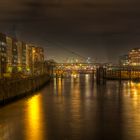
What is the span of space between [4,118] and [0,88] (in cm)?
549

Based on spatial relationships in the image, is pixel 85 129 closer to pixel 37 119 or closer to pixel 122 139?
pixel 122 139

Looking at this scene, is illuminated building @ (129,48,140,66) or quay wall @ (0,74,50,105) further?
illuminated building @ (129,48,140,66)

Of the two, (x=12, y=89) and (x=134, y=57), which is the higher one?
(x=134, y=57)

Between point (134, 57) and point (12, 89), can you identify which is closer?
point (12, 89)

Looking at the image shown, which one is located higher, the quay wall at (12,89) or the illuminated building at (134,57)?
the illuminated building at (134,57)

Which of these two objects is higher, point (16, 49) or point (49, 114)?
point (16, 49)

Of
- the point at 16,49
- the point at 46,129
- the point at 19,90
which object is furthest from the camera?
the point at 16,49

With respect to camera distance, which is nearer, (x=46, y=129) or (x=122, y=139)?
(x=122, y=139)

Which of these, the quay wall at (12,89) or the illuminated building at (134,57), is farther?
the illuminated building at (134,57)

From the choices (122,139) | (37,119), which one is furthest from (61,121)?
(122,139)

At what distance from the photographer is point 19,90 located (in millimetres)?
34125

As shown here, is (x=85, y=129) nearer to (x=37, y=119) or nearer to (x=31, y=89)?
(x=37, y=119)

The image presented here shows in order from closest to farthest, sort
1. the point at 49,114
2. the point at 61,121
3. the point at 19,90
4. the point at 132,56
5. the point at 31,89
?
the point at 61,121
the point at 49,114
the point at 19,90
the point at 31,89
the point at 132,56

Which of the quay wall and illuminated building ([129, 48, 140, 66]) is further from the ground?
illuminated building ([129, 48, 140, 66])
